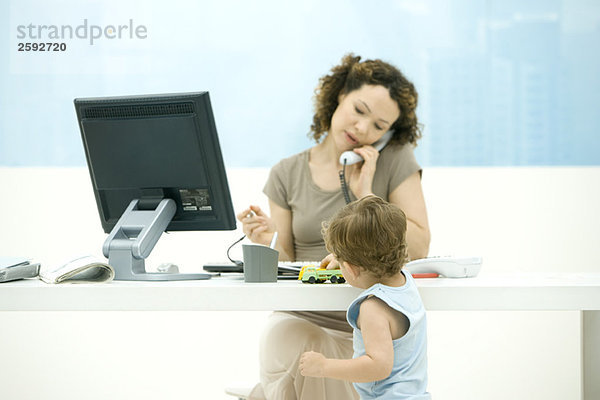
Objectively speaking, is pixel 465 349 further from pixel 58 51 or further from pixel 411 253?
pixel 58 51

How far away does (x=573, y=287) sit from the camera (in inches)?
50.6

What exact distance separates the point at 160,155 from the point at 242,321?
2.12m

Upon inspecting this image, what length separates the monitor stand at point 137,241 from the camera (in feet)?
4.94

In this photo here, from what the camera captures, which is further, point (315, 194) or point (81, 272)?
point (315, 194)

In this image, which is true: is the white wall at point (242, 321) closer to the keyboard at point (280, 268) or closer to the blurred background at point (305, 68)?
the blurred background at point (305, 68)

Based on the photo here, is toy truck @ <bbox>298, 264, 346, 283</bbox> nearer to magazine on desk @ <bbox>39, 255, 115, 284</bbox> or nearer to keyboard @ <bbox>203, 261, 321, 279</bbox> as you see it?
keyboard @ <bbox>203, 261, 321, 279</bbox>

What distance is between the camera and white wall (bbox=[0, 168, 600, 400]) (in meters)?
3.34

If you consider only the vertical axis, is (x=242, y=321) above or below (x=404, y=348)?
below

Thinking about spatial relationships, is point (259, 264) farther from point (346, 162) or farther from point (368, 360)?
point (346, 162)

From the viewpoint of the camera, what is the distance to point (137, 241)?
1.52 meters

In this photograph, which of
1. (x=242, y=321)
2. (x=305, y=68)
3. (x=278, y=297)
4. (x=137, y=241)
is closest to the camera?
(x=278, y=297)

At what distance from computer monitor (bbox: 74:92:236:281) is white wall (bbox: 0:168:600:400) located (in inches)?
67.3

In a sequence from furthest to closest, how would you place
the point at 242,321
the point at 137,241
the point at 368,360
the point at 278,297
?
the point at 242,321 → the point at 137,241 → the point at 278,297 → the point at 368,360

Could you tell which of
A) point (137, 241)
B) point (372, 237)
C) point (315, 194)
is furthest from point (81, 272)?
point (315, 194)
